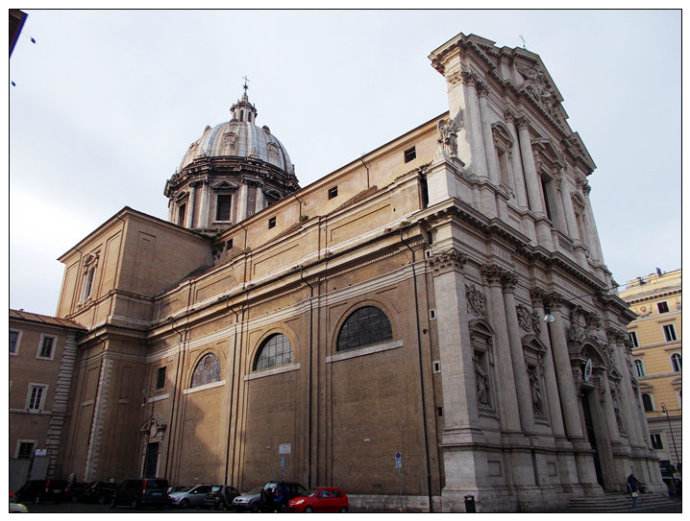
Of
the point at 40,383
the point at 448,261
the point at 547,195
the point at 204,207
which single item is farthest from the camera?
the point at 204,207

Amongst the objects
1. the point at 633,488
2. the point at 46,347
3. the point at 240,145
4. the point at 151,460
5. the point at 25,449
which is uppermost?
the point at 240,145

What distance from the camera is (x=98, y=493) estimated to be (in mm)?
24469

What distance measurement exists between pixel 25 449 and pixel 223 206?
67.1 feet

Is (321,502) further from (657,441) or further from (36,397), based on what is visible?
(657,441)

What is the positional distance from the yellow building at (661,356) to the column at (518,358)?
24065 millimetres

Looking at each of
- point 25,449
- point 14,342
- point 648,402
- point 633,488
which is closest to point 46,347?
point 14,342

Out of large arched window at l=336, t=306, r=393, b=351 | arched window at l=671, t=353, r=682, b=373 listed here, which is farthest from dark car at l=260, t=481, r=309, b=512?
arched window at l=671, t=353, r=682, b=373

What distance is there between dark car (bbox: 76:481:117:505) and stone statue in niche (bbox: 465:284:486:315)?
1579 centimetres

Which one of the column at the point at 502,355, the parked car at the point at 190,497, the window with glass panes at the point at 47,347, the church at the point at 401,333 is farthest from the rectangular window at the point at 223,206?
the column at the point at 502,355

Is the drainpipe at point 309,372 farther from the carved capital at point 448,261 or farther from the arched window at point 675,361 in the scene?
the arched window at point 675,361

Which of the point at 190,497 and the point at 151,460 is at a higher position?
the point at 151,460

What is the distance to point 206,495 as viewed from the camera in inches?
899

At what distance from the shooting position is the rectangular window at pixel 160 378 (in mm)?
31405

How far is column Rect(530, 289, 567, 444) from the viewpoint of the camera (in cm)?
2107
